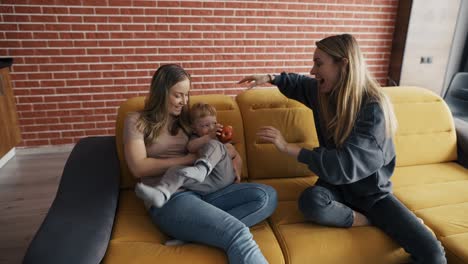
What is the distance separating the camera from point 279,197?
74.3 inches

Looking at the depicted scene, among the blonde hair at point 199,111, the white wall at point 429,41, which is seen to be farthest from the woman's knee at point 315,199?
the white wall at point 429,41

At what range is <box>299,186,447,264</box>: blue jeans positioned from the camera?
149 centimetres

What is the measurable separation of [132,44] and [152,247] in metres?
2.29

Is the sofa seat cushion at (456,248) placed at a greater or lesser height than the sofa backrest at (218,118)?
lesser

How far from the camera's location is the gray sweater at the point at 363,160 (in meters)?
1.56

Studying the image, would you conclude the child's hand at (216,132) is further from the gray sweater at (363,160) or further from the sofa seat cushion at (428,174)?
the sofa seat cushion at (428,174)

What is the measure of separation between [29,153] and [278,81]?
2.57 meters

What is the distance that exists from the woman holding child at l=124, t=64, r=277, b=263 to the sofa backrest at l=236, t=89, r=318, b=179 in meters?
0.28

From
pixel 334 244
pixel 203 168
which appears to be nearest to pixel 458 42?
pixel 334 244

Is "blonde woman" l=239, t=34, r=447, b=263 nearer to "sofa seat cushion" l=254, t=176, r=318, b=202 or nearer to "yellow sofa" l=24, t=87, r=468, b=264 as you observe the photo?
"yellow sofa" l=24, t=87, r=468, b=264

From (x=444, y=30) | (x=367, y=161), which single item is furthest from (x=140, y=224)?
(x=444, y=30)

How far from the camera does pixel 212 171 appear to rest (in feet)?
5.63

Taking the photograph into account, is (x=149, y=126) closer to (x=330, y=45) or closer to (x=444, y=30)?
(x=330, y=45)

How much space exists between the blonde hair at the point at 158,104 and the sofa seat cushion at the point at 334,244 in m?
0.70
